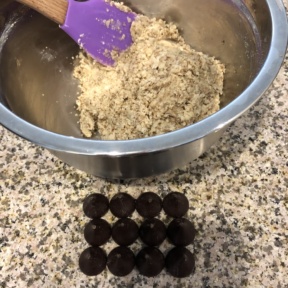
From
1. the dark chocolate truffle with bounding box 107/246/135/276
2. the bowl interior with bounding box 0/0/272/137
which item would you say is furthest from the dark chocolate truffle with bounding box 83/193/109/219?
the bowl interior with bounding box 0/0/272/137

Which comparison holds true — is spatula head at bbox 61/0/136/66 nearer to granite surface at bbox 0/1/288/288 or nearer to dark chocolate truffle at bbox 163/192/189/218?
granite surface at bbox 0/1/288/288

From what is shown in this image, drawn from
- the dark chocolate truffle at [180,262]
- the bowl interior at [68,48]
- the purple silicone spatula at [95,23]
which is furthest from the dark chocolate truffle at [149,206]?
the purple silicone spatula at [95,23]

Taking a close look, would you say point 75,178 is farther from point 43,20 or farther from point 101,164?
point 43,20

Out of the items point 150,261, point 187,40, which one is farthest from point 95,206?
point 187,40

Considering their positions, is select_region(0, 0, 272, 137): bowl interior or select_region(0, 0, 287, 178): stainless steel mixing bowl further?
select_region(0, 0, 272, 137): bowl interior

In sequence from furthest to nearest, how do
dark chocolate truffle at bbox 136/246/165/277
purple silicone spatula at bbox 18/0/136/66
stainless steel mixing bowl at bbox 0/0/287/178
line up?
purple silicone spatula at bbox 18/0/136/66, dark chocolate truffle at bbox 136/246/165/277, stainless steel mixing bowl at bbox 0/0/287/178

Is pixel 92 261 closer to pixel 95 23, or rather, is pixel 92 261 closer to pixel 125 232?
pixel 125 232
